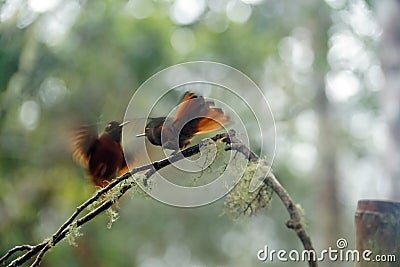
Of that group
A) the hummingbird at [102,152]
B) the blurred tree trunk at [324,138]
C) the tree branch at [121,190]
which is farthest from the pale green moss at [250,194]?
the blurred tree trunk at [324,138]

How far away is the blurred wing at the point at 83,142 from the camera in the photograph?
65 centimetres

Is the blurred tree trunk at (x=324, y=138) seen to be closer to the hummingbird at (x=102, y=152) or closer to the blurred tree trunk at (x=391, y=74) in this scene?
the blurred tree trunk at (x=391, y=74)

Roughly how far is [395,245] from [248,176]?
135mm

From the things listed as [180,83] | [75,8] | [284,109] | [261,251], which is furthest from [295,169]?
[75,8]

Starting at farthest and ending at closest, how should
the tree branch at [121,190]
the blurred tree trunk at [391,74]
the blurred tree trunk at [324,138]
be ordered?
the blurred tree trunk at [324,138], the blurred tree trunk at [391,74], the tree branch at [121,190]

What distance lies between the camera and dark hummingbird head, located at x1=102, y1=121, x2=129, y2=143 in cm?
62

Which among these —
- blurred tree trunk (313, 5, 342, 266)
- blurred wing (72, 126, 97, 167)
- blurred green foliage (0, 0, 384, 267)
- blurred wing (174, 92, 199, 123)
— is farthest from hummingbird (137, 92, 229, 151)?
blurred tree trunk (313, 5, 342, 266)

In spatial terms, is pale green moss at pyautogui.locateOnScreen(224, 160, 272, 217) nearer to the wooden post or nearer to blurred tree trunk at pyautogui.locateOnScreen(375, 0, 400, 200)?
the wooden post

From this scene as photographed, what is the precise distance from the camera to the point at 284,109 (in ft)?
3.24

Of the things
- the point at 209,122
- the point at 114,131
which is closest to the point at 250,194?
the point at 209,122

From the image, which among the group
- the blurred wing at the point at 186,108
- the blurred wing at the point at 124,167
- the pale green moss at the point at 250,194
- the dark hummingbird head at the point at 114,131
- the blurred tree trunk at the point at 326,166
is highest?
the blurred tree trunk at the point at 326,166

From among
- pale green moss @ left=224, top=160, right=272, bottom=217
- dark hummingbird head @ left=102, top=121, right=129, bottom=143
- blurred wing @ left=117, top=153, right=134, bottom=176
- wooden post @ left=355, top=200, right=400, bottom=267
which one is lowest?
wooden post @ left=355, top=200, right=400, bottom=267

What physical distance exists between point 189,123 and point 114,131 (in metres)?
0.14

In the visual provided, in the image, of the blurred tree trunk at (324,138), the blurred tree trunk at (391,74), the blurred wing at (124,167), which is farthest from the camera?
the blurred tree trunk at (324,138)
